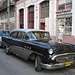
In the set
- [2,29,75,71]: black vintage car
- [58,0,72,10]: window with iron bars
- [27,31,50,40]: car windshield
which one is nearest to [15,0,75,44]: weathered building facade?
[58,0,72,10]: window with iron bars

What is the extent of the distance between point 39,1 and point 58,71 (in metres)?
11.8

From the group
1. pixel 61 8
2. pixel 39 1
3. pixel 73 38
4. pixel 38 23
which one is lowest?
pixel 73 38

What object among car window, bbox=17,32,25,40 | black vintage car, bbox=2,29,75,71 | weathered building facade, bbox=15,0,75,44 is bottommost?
black vintage car, bbox=2,29,75,71

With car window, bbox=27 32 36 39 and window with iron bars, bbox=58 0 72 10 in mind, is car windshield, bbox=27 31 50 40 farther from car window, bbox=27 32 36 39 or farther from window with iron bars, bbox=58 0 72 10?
window with iron bars, bbox=58 0 72 10

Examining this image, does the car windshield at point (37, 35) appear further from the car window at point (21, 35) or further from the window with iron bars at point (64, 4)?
the window with iron bars at point (64, 4)

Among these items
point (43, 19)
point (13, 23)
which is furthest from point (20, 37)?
point (13, 23)

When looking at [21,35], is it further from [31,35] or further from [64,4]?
[64,4]

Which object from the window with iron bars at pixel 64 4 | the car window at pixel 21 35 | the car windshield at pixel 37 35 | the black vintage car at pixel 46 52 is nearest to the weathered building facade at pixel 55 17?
the window with iron bars at pixel 64 4

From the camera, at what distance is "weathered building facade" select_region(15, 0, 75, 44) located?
36.4 ft

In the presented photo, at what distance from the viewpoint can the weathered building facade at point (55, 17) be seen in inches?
437

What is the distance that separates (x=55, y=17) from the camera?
41.1 ft

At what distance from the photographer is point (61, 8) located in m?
12.1

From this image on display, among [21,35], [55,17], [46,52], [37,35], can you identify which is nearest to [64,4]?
[55,17]

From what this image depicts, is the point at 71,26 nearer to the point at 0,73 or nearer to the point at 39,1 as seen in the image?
the point at 39,1
